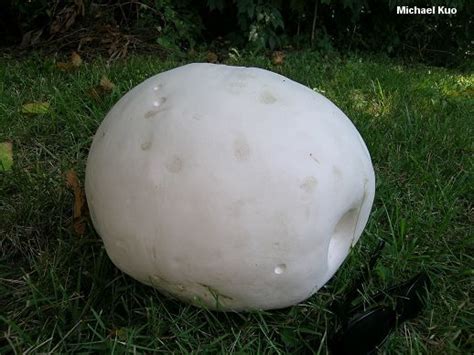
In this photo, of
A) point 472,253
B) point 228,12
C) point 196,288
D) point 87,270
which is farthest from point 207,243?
point 228,12

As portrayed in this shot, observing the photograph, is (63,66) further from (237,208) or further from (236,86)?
(237,208)

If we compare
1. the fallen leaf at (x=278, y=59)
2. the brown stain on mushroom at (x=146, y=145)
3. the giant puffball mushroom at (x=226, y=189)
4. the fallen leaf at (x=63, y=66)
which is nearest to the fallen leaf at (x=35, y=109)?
the fallen leaf at (x=63, y=66)

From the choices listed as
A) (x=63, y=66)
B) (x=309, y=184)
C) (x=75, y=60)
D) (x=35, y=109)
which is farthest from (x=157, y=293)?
(x=75, y=60)

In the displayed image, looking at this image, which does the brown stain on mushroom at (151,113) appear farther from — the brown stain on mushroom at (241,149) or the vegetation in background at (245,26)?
the vegetation in background at (245,26)

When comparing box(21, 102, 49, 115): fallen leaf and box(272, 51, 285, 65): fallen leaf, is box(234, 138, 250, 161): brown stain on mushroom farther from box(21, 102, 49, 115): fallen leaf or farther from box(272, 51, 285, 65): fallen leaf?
box(272, 51, 285, 65): fallen leaf

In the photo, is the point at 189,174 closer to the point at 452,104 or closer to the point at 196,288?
the point at 196,288
